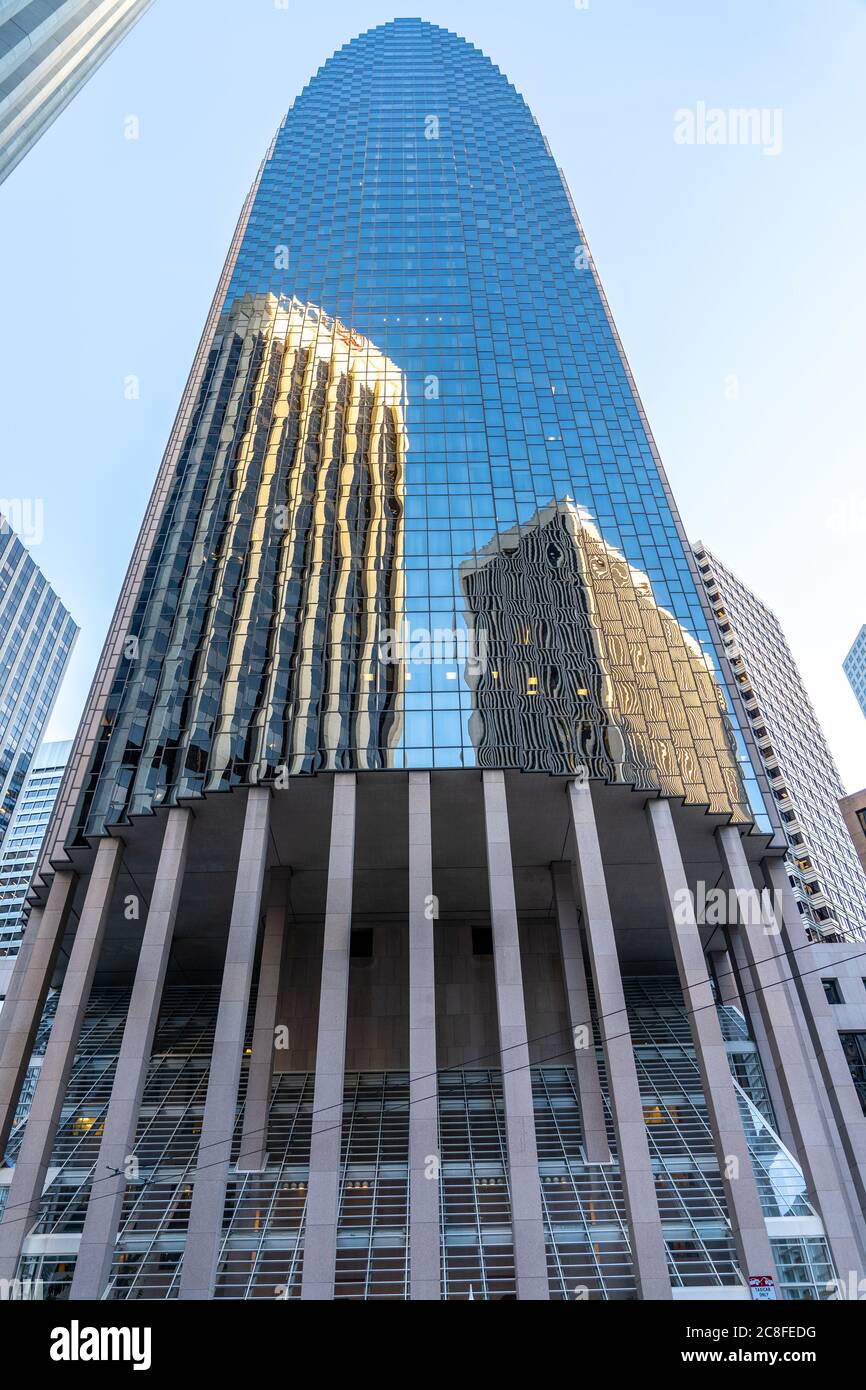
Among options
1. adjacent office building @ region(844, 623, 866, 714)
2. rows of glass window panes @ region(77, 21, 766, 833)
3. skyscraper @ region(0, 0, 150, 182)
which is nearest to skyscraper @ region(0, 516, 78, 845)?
rows of glass window panes @ region(77, 21, 766, 833)

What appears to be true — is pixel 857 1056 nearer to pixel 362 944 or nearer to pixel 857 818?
pixel 857 818

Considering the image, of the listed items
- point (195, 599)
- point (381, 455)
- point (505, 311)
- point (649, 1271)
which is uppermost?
point (505, 311)

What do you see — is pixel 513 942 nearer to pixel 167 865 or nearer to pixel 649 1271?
pixel 649 1271

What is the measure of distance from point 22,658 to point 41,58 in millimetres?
113576

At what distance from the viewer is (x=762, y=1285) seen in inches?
1124

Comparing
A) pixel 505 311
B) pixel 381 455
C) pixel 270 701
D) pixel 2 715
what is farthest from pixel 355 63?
pixel 2 715

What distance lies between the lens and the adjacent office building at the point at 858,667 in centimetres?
15025

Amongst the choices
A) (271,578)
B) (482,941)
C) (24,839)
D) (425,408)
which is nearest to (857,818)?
(482,941)

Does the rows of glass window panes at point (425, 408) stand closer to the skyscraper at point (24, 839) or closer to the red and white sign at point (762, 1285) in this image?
the red and white sign at point (762, 1285)

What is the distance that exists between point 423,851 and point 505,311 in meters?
37.5

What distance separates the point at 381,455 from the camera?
4975 cm

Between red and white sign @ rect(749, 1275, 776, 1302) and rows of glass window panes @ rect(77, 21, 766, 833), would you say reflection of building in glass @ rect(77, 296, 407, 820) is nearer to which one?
rows of glass window panes @ rect(77, 21, 766, 833)

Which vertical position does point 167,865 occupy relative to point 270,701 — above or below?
below
